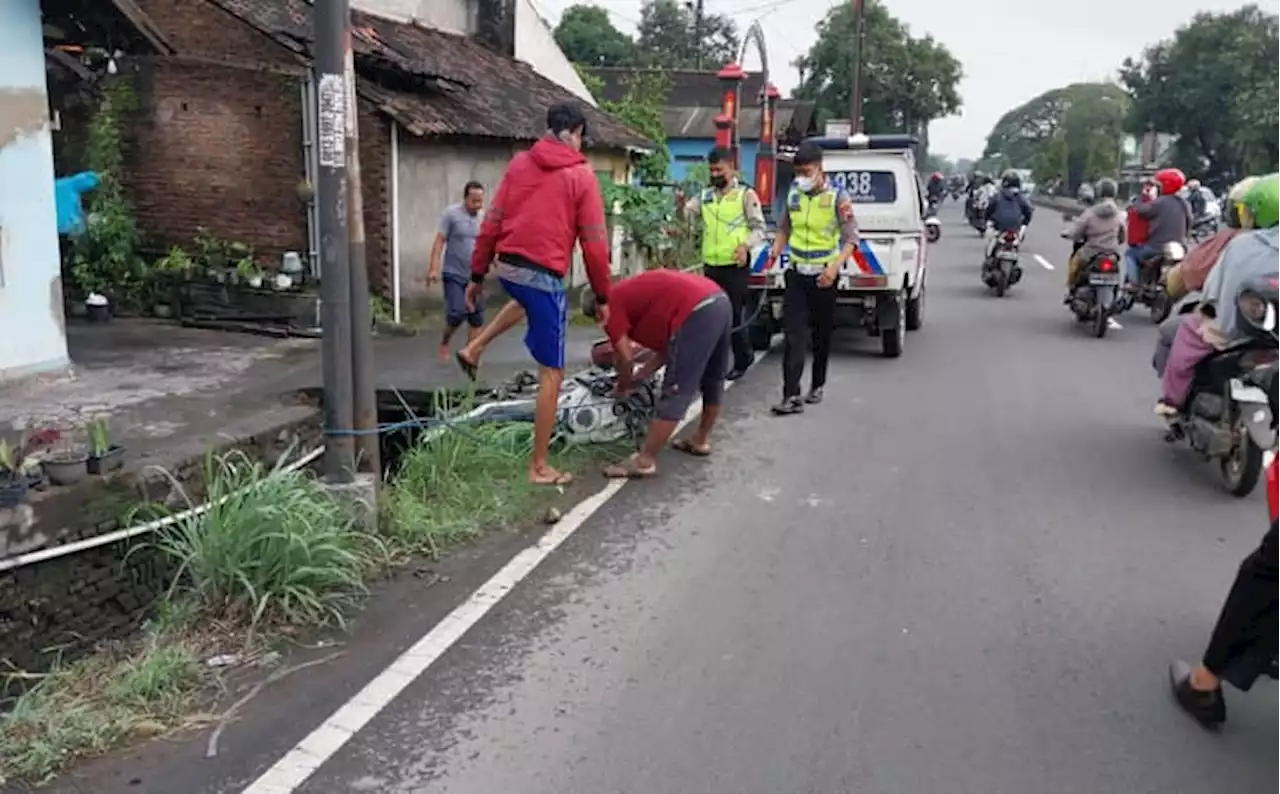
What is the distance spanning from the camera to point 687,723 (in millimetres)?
4055

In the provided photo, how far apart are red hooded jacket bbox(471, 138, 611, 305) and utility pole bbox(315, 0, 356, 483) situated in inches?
48.9

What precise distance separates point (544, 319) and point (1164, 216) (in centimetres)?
992

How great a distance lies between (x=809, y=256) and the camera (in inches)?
354

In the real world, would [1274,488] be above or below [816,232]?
below

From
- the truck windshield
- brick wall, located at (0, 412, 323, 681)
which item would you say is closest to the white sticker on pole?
brick wall, located at (0, 412, 323, 681)

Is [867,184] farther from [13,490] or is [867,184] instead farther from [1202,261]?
[13,490]

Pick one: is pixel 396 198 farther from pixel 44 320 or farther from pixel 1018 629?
pixel 1018 629

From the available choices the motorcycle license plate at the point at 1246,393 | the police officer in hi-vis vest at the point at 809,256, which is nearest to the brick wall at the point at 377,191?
the police officer in hi-vis vest at the point at 809,256

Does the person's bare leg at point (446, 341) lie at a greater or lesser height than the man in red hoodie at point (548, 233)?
lesser

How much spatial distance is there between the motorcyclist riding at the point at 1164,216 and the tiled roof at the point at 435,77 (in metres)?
7.62

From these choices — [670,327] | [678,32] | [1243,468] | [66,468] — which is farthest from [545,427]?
[678,32]

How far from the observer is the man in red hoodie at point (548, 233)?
6648 mm

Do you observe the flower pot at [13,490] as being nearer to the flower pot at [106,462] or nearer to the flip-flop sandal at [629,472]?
the flower pot at [106,462]

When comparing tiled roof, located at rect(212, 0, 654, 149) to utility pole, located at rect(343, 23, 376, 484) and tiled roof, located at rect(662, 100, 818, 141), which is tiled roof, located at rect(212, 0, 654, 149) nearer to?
utility pole, located at rect(343, 23, 376, 484)
